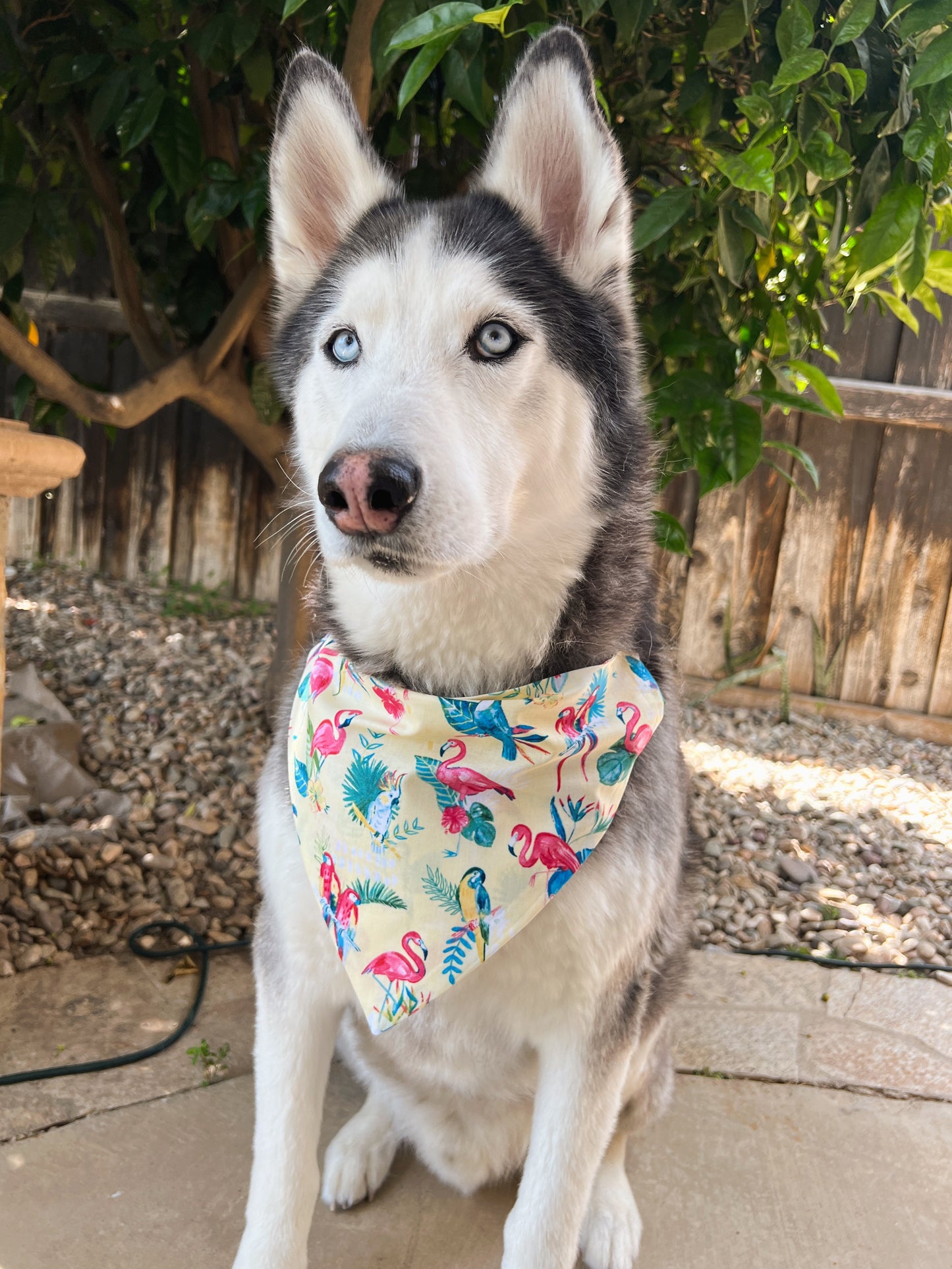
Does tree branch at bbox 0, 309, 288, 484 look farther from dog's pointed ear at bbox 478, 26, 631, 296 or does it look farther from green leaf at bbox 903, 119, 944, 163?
green leaf at bbox 903, 119, 944, 163

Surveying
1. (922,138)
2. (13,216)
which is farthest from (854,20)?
(13,216)

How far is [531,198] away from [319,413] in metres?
0.52

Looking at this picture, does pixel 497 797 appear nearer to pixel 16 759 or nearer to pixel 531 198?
pixel 531 198

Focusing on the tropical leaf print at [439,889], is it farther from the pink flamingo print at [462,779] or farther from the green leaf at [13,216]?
the green leaf at [13,216]

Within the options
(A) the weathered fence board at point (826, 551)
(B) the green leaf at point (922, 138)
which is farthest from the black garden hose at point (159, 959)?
(A) the weathered fence board at point (826, 551)

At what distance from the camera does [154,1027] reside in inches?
88.4

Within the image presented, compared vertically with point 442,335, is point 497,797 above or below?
below

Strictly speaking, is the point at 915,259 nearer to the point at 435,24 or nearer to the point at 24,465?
the point at 435,24

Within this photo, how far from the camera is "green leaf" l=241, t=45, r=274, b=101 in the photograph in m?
2.16

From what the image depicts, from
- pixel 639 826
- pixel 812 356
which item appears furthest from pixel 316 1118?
pixel 812 356

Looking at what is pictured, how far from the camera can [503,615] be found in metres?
1.49

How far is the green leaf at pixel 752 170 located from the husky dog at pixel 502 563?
0.68 feet

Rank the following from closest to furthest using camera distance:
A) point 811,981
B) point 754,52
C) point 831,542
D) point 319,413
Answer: point 319,413
point 754,52
point 811,981
point 831,542

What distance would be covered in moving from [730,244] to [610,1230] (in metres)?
1.94
